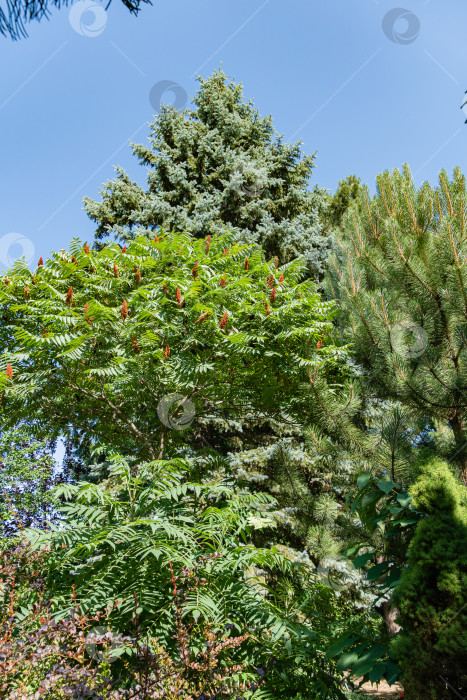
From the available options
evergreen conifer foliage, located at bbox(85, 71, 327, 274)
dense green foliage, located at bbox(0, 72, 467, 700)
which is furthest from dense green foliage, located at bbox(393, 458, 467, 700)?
evergreen conifer foliage, located at bbox(85, 71, 327, 274)

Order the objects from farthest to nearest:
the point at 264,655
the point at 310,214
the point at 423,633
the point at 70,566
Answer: the point at 310,214
the point at 70,566
the point at 264,655
the point at 423,633

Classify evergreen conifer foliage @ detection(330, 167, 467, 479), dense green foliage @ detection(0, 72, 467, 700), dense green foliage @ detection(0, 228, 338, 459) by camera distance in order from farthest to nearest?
1. dense green foliage @ detection(0, 228, 338, 459)
2. evergreen conifer foliage @ detection(330, 167, 467, 479)
3. dense green foliage @ detection(0, 72, 467, 700)

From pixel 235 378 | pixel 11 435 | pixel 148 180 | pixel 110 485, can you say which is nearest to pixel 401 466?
pixel 235 378

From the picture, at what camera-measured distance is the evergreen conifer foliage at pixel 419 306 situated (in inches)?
176

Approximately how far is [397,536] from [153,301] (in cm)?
354

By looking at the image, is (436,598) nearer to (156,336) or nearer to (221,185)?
(156,336)

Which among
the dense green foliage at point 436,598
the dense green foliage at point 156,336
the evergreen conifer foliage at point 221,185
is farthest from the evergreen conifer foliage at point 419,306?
the evergreen conifer foliage at point 221,185

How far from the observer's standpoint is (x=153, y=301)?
4.88 m

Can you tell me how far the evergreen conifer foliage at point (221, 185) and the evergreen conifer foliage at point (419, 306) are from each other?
616 cm

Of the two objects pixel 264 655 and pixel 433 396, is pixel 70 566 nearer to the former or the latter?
pixel 264 655

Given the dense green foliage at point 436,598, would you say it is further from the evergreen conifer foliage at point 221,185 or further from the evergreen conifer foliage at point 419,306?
the evergreen conifer foliage at point 221,185

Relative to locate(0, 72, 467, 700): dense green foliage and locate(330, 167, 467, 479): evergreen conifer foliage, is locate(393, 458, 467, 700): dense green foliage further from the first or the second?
locate(330, 167, 467, 479): evergreen conifer foliage

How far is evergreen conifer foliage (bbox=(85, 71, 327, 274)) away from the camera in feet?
38.8

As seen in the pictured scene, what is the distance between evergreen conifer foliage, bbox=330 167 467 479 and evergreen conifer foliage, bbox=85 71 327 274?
616cm
